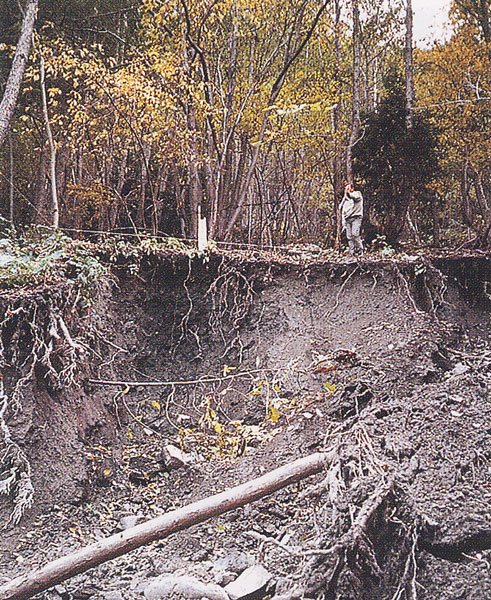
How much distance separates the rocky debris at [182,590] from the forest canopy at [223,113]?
18.0 ft

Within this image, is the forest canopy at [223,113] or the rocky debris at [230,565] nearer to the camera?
the rocky debris at [230,565]

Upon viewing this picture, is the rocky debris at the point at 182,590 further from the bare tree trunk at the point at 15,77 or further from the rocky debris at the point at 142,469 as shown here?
the bare tree trunk at the point at 15,77

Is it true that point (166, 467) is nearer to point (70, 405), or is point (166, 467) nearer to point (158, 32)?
point (70, 405)

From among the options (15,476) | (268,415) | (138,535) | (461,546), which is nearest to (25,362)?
(15,476)

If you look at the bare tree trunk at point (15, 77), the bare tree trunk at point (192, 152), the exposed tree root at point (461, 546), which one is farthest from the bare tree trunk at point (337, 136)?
the exposed tree root at point (461, 546)

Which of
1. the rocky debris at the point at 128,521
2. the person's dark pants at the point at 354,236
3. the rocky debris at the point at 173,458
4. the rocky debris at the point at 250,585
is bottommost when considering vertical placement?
the rocky debris at the point at 128,521

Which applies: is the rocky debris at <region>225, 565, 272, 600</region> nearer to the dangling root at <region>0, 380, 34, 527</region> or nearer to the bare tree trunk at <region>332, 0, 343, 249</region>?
the dangling root at <region>0, 380, 34, 527</region>

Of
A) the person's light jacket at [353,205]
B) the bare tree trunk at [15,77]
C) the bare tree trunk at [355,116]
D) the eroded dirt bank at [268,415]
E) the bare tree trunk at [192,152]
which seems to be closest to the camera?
the eroded dirt bank at [268,415]

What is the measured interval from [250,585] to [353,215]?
302 inches

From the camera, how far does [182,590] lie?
378cm

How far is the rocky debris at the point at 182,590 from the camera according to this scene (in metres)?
3.70

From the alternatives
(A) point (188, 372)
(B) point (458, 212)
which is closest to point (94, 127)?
(A) point (188, 372)

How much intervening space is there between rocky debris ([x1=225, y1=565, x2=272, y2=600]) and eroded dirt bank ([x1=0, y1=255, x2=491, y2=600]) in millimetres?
66

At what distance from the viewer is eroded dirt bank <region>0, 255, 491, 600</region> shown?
355 cm
